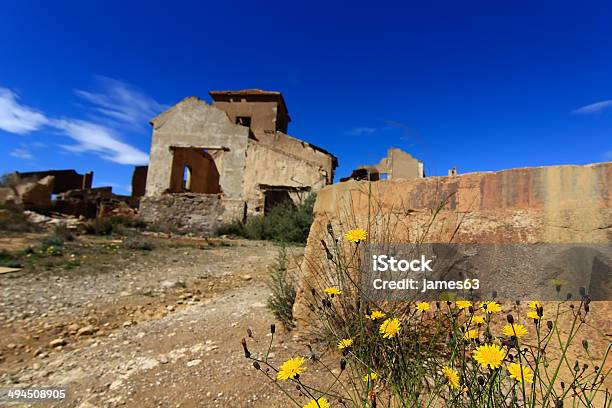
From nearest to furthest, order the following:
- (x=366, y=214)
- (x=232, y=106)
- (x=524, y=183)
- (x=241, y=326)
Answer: (x=524, y=183) → (x=366, y=214) → (x=241, y=326) → (x=232, y=106)

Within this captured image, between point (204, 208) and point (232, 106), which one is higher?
point (232, 106)

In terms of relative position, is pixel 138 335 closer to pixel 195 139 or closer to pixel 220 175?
pixel 220 175

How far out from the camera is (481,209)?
2188 millimetres

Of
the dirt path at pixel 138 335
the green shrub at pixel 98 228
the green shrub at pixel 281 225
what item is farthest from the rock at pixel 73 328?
the green shrub at pixel 98 228

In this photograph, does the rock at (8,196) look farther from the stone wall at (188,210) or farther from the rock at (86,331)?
the rock at (86,331)

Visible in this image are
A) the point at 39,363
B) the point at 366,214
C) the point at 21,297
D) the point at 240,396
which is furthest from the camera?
the point at 21,297

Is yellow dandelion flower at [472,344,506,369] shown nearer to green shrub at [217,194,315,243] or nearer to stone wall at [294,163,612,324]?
stone wall at [294,163,612,324]

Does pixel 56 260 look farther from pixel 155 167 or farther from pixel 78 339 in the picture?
pixel 155 167

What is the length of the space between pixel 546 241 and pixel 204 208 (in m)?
12.5

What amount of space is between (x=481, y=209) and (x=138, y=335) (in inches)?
122

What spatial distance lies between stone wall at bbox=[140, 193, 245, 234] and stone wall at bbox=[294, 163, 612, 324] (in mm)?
10755

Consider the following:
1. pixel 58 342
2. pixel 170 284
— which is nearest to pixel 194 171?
pixel 170 284

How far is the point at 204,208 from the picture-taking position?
13.3m

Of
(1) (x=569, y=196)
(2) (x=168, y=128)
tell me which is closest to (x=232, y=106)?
(2) (x=168, y=128)
